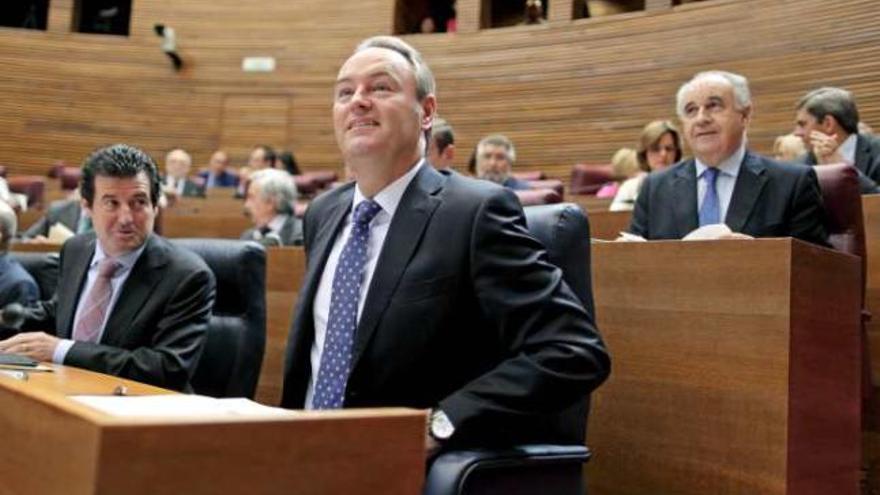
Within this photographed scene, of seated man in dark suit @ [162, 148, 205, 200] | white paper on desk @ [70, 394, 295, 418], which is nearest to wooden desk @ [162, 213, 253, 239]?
seated man in dark suit @ [162, 148, 205, 200]

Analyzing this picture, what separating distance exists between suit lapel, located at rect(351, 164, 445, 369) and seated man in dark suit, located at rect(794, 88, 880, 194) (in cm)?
135

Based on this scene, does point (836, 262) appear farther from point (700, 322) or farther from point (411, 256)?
point (411, 256)

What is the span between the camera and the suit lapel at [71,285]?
45.7 inches

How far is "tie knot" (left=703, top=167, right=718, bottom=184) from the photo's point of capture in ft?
A: 4.80

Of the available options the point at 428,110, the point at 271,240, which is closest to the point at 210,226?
the point at 271,240

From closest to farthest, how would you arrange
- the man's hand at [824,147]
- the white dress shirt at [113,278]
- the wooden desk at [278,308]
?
the white dress shirt at [113,278]
the wooden desk at [278,308]
the man's hand at [824,147]

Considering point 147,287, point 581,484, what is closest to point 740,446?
point 581,484

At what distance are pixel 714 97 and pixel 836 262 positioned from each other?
0.56 metres

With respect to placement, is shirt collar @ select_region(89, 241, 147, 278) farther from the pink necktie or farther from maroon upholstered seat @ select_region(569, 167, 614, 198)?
maroon upholstered seat @ select_region(569, 167, 614, 198)

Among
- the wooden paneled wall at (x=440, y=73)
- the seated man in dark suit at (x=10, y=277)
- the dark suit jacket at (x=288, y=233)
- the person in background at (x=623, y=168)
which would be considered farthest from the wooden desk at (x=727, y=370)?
the wooden paneled wall at (x=440, y=73)

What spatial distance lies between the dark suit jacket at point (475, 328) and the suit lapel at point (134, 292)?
429 millimetres

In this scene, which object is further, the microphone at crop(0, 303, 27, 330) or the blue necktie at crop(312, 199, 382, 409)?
the microphone at crop(0, 303, 27, 330)

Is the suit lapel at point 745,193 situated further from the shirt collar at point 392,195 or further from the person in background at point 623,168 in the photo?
the person in background at point 623,168

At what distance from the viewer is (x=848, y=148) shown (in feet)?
6.48
